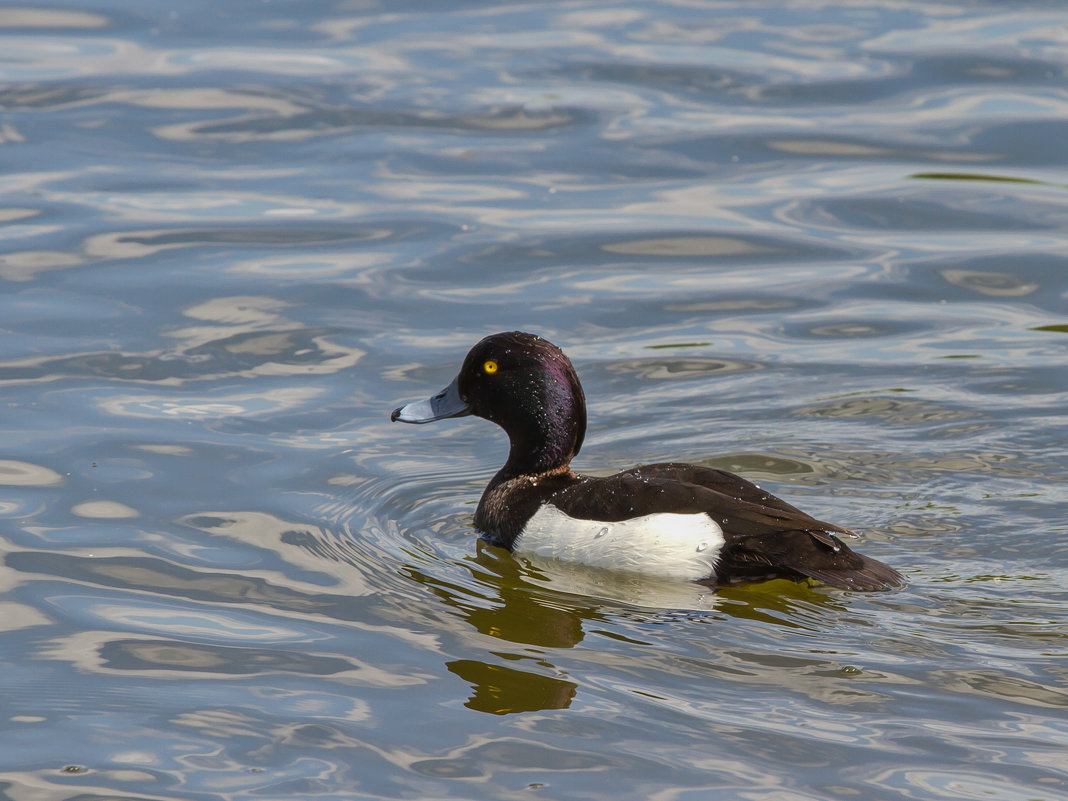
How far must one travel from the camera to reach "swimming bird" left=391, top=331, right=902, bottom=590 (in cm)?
660

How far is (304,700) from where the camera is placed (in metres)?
5.80

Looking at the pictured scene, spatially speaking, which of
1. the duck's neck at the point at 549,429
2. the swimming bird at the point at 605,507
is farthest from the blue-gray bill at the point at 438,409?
the duck's neck at the point at 549,429

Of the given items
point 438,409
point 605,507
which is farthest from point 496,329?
point 605,507

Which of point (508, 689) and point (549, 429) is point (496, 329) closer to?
point (549, 429)

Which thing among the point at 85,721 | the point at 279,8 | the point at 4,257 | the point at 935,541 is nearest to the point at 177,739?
the point at 85,721

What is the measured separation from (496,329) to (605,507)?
123 inches

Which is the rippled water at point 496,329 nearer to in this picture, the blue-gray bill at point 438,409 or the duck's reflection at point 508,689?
the duck's reflection at point 508,689

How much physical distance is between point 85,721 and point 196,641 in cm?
70

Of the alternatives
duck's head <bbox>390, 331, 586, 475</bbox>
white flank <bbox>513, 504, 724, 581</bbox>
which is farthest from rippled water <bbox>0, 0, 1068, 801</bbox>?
duck's head <bbox>390, 331, 586, 475</bbox>

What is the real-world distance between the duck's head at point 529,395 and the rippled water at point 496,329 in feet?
1.77

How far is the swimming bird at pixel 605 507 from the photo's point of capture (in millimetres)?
6598

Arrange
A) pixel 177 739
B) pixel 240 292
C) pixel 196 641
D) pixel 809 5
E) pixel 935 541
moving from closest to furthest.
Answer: pixel 177 739
pixel 196 641
pixel 935 541
pixel 240 292
pixel 809 5

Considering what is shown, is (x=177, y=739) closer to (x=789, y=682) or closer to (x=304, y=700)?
(x=304, y=700)

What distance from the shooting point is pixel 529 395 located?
7.66 meters
